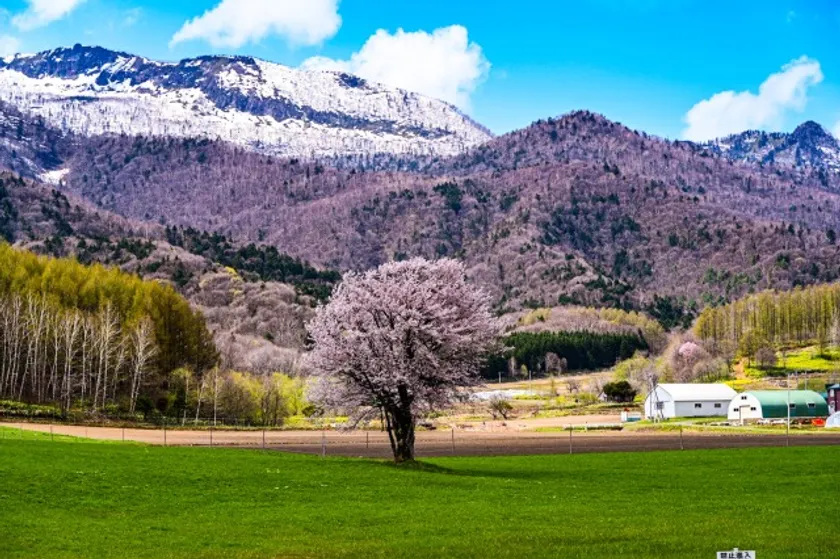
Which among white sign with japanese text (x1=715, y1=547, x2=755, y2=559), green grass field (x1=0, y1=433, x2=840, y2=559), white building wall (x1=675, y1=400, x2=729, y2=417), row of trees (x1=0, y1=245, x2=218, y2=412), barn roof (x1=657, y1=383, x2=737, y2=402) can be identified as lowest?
green grass field (x1=0, y1=433, x2=840, y2=559)

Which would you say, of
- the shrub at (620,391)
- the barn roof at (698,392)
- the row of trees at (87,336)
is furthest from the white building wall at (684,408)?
the row of trees at (87,336)

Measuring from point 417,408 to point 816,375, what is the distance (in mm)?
148627

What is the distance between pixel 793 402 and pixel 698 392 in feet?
57.4

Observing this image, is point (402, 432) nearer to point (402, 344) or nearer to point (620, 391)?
point (402, 344)

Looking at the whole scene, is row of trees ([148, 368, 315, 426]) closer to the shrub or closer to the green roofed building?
the green roofed building

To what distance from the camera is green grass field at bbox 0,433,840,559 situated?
26.9 metres

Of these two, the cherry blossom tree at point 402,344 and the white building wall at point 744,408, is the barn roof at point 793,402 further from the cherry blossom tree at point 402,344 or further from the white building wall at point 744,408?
the cherry blossom tree at point 402,344

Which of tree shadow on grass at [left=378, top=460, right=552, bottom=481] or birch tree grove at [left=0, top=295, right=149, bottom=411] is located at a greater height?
birch tree grove at [left=0, top=295, right=149, bottom=411]

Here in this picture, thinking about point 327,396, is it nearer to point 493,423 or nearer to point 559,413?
point 493,423

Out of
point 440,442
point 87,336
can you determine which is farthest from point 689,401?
point 87,336

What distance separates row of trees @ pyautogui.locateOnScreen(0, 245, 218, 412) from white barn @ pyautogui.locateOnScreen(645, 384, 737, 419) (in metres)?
66.1

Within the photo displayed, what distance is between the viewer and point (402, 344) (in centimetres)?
5259

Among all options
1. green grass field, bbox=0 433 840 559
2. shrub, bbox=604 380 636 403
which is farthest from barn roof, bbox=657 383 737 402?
green grass field, bbox=0 433 840 559

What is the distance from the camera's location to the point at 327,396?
54.1m
